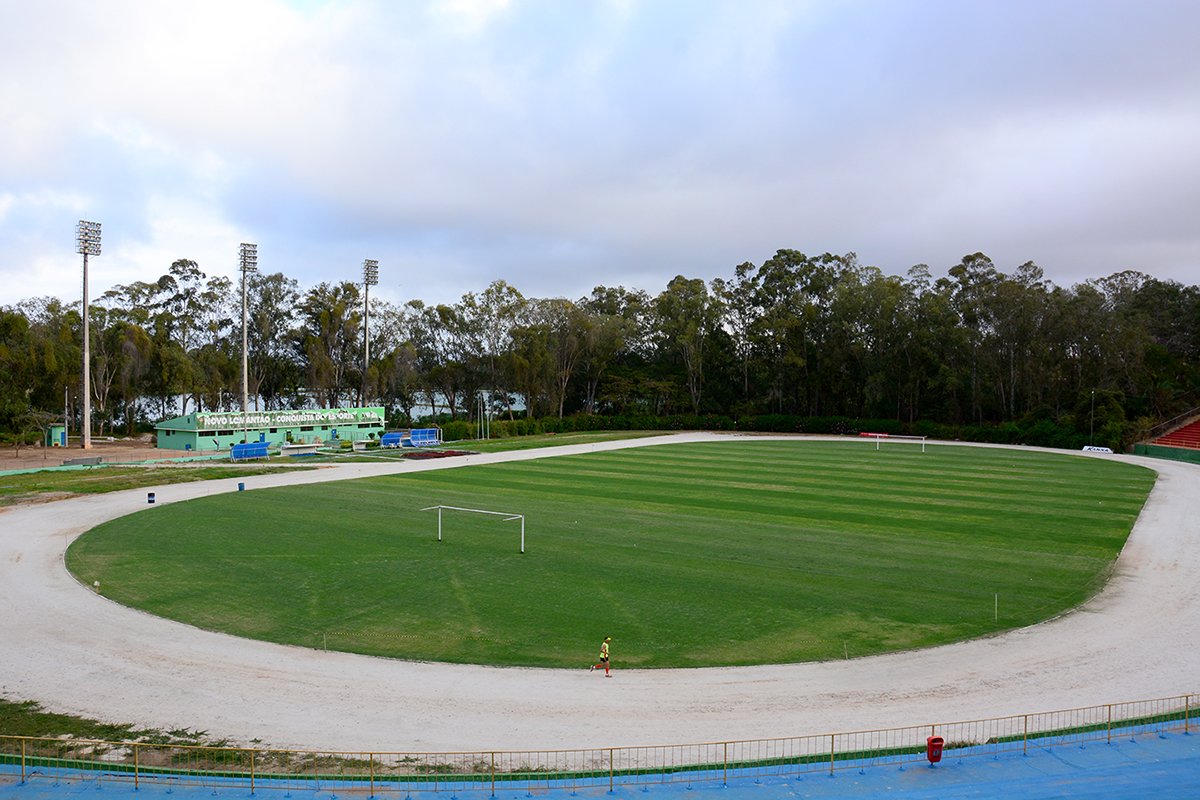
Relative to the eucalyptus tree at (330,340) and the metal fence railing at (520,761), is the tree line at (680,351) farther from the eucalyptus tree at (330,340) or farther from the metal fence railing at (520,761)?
the metal fence railing at (520,761)

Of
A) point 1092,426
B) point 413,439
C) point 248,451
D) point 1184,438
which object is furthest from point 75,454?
point 1184,438

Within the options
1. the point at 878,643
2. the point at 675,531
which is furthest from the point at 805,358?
the point at 878,643

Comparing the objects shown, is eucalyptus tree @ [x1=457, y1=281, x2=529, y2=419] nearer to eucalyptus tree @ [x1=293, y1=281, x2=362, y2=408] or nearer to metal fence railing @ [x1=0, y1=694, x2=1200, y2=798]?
eucalyptus tree @ [x1=293, y1=281, x2=362, y2=408]

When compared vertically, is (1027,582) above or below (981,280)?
below

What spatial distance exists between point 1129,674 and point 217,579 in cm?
2338

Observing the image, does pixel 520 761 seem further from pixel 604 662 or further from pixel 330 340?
pixel 330 340

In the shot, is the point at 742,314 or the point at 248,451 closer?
the point at 248,451

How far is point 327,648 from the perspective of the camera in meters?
17.8

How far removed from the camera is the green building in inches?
2552

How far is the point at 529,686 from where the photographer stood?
15742mm

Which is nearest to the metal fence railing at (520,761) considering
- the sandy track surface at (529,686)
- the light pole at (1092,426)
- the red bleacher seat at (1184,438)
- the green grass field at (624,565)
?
the sandy track surface at (529,686)

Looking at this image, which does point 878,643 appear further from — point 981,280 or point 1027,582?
point 981,280

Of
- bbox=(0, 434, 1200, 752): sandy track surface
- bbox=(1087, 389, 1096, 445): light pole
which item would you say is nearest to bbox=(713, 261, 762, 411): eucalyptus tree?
bbox=(1087, 389, 1096, 445): light pole

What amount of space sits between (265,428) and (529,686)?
193ft
